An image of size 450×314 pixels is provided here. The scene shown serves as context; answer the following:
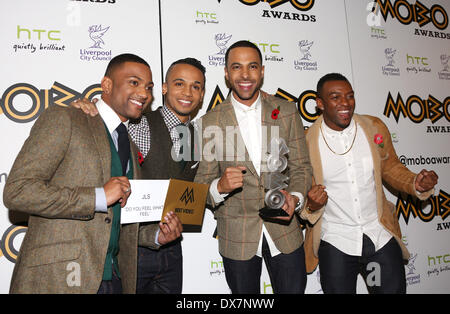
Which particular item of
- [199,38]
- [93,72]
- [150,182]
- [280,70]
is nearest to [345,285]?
[150,182]

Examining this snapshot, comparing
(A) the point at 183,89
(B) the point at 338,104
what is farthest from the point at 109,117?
(B) the point at 338,104

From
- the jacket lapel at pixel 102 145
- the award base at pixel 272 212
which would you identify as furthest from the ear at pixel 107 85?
the award base at pixel 272 212

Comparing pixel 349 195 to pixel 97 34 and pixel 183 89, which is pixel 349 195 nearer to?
pixel 183 89

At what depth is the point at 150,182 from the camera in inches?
77.1

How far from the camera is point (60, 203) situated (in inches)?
61.9

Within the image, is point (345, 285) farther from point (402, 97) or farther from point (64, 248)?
point (402, 97)

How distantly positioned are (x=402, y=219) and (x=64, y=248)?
358 centimetres

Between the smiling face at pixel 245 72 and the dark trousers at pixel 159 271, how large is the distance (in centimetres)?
125

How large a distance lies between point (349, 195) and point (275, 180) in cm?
69

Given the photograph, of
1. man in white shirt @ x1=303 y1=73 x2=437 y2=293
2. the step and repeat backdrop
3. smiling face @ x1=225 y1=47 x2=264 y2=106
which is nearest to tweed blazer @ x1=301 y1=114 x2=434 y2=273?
man in white shirt @ x1=303 y1=73 x2=437 y2=293

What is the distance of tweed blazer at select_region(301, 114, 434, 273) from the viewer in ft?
8.50

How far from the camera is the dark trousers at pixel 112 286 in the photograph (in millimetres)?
1766

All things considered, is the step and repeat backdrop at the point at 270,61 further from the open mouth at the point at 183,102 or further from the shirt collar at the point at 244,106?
the open mouth at the point at 183,102

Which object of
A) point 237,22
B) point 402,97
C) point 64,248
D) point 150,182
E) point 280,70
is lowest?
point 64,248
